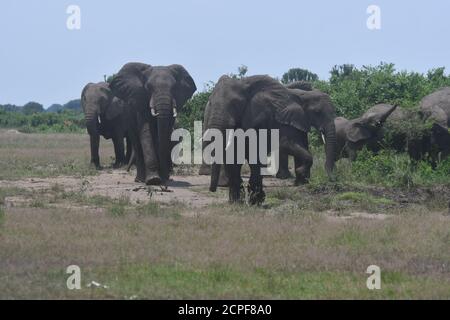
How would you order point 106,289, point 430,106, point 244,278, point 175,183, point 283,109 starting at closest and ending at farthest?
point 106,289
point 244,278
point 283,109
point 175,183
point 430,106

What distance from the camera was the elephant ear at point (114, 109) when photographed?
983 inches

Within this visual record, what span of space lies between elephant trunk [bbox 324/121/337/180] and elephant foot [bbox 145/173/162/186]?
3.59 meters

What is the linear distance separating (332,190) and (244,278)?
7755 mm

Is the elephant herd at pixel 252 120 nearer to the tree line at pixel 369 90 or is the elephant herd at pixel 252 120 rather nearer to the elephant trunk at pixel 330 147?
the elephant trunk at pixel 330 147

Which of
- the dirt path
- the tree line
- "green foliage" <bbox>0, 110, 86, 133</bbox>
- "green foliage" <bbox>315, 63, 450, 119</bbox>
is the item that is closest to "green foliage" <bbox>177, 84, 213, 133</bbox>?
the tree line

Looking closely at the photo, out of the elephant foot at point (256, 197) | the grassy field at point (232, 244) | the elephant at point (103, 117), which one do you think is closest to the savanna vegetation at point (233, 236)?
the grassy field at point (232, 244)

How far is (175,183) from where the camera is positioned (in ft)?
67.5

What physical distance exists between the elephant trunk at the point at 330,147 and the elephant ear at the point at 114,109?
238 inches

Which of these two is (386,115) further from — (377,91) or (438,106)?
(377,91)

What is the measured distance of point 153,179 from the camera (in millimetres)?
19141

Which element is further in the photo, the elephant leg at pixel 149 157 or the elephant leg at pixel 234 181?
the elephant leg at pixel 149 157
